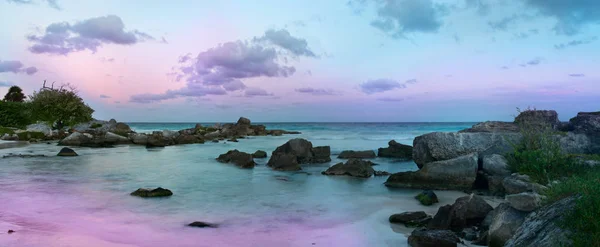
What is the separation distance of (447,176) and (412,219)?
615cm

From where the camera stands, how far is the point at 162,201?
1325cm

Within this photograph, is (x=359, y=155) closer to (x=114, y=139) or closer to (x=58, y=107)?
(x=114, y=139)

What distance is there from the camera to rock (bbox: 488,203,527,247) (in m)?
7.65

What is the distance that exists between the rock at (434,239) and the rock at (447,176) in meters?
7.60

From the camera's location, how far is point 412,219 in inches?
397

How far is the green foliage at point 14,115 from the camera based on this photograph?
60.1 metres

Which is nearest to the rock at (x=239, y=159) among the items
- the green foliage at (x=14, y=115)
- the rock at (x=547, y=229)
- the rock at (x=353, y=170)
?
the rock at (x=353, y=170)

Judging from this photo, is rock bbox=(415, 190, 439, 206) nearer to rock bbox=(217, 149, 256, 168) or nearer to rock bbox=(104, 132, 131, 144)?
rock bbox=(217, 149, 256, 168)

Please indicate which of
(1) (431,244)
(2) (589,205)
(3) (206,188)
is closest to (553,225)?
(2) (589,205)

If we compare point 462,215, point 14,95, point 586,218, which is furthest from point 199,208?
point 14,95

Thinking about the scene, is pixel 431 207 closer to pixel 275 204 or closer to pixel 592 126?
pixel 275 204

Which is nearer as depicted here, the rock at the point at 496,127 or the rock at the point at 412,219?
the rock at the point at 412,219

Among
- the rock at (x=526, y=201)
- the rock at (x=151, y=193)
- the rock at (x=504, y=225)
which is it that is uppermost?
the rock at (x=526, y=201)

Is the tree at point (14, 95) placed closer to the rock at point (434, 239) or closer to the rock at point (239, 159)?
the rock at point (239, 159)
